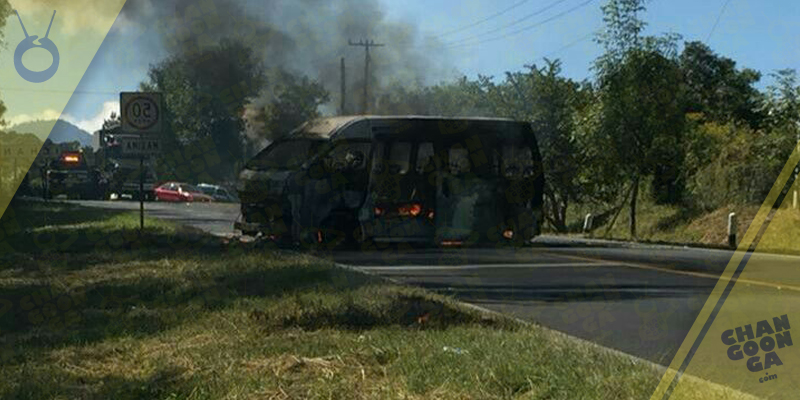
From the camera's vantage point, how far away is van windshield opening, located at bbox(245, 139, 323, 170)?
61.6 ft

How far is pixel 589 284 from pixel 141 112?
8352 mm

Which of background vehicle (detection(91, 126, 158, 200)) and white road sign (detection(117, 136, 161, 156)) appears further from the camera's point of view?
background vehicle (detection(91, 126, 158, 200))

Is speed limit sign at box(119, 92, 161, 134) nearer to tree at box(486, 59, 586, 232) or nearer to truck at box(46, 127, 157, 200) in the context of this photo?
tree at box(486, 59, 586, 232)

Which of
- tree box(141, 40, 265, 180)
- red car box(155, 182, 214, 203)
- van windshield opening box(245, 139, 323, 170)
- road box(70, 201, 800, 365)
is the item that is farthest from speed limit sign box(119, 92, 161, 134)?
red car box(155, 182, 214, 203)

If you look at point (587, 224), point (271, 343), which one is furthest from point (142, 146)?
point (587, 224)

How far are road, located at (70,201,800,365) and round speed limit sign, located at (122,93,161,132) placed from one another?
3693 mm

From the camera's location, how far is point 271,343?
7.46m

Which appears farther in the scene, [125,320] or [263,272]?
[263,272]

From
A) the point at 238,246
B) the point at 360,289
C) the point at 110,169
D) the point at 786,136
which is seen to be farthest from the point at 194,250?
the point at 110,169

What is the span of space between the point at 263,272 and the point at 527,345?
560 cm

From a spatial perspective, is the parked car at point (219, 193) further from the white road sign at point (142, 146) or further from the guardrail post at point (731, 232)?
the white road sign at point (142, 146)

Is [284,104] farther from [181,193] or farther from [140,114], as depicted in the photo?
[181,193]

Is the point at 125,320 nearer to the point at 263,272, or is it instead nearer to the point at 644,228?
the point at 263,272

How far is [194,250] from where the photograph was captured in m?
15.9
